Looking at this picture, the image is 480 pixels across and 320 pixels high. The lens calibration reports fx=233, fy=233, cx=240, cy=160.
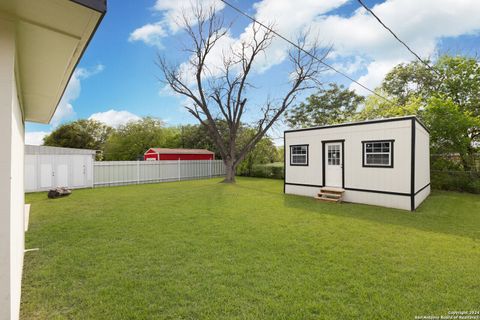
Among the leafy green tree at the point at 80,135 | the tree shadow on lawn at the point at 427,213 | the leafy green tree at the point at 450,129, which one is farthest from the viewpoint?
the leafy green tree at the point at 80,135

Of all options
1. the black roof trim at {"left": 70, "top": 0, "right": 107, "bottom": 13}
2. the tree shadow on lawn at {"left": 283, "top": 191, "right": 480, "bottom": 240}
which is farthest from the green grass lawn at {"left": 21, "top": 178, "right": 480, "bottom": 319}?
the black roof trim at {"left": 70, "top": 0, "right": 107, "bottom": 13}

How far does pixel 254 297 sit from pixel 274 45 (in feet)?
48.4

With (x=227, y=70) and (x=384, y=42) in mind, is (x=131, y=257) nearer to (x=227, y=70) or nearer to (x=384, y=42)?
(x=384, y=42)

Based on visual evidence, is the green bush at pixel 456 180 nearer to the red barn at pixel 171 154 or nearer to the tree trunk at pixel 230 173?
the tree trunk at pixel 230 173

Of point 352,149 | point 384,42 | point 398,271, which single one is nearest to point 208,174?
point 352,149

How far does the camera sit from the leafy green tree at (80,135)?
87.6ft

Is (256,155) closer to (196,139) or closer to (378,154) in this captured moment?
(196,139)

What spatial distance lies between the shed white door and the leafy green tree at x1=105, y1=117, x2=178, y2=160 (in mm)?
20769

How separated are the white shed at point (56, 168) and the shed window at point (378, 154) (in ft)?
39.3

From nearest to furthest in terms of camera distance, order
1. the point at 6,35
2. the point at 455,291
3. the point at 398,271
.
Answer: the point at 6,35 → the point at 455,291 → the point at 398,271

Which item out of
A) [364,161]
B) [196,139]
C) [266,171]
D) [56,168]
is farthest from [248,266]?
[196,139]

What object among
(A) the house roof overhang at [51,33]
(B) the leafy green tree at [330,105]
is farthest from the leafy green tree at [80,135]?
(A) the house roof overhang at [51,33]

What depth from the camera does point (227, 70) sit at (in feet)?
49.5

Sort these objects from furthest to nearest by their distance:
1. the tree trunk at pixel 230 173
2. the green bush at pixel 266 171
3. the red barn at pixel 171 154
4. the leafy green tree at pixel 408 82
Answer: the red barn at pixel 171 154, the leafy green tree at pixel 408 82, the green bush at pixel 266 171, the tree trunk at pixel 230 173
